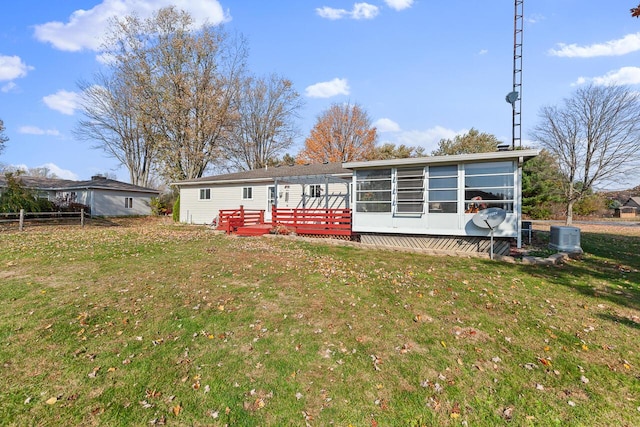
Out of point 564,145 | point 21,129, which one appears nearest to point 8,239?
point 21,129

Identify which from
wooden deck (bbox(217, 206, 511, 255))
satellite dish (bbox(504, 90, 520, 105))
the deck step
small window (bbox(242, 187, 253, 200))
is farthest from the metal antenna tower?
small window (bbox(242, 187, 253, 200))

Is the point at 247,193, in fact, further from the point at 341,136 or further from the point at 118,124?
the point at 118,124

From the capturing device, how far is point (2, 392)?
8.91ft

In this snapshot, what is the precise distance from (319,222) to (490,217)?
6.33 meters

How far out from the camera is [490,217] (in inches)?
327

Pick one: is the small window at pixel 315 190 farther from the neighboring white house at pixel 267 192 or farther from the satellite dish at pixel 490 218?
the satellite dish at pixel 490 218

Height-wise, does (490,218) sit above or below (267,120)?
below

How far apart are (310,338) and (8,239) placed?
12812 mm

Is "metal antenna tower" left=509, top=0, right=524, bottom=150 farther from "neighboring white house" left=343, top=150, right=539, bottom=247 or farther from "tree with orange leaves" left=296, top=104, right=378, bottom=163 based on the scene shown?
"tree with orange leaves" left=296, top=104, right=378, bottom=163

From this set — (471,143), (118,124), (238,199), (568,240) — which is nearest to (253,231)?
(238,199)

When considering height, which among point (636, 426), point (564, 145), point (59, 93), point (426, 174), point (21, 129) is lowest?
point (636, 426)

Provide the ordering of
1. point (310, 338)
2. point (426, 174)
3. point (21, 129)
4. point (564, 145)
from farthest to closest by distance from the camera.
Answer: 1. point (21, 129)
2. point (564, 145)
3. point (426, 174)
4. point (310, 338)

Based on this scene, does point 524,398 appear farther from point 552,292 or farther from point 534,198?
point 534,198

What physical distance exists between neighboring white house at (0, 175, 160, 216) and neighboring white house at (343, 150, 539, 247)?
74.9ft
